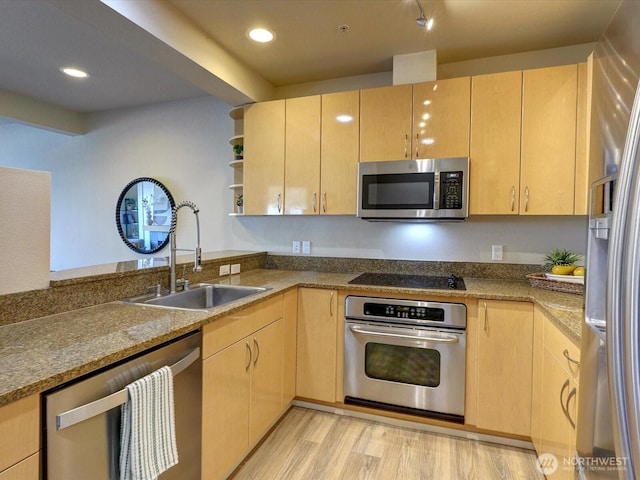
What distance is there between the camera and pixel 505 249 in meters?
2.41

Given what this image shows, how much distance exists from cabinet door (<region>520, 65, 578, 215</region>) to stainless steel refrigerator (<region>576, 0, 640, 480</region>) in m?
1.47

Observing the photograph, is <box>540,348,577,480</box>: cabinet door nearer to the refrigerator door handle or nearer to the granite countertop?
the granite countertop

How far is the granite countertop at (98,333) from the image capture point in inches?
34.5

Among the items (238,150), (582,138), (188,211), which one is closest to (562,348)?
(582,138)

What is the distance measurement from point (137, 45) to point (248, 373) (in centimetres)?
185

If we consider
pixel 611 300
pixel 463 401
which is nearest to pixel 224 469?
pixel 463 401

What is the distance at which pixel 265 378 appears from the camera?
75.7 inches

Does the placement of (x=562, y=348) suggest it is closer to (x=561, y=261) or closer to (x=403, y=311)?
(x=403, y=311)

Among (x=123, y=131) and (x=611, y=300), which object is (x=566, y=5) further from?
(x=123, y=131)

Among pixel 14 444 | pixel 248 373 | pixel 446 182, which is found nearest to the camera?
pixel 14 444

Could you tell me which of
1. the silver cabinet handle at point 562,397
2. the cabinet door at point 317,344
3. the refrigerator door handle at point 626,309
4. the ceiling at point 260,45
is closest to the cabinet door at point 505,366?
the silver cabinet handle at point 562,397

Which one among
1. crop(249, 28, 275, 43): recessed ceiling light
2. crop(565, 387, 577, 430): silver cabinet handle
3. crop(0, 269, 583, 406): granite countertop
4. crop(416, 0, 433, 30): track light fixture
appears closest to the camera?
crop(0, 269, 583, 406): granite countertop

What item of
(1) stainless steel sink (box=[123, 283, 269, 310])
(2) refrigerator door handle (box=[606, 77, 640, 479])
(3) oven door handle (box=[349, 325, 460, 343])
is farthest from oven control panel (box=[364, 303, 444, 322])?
(2) refrigerator door handle (box=[606, 77, 640, 479])

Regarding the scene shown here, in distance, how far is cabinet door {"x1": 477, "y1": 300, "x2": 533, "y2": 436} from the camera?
1.89 m
